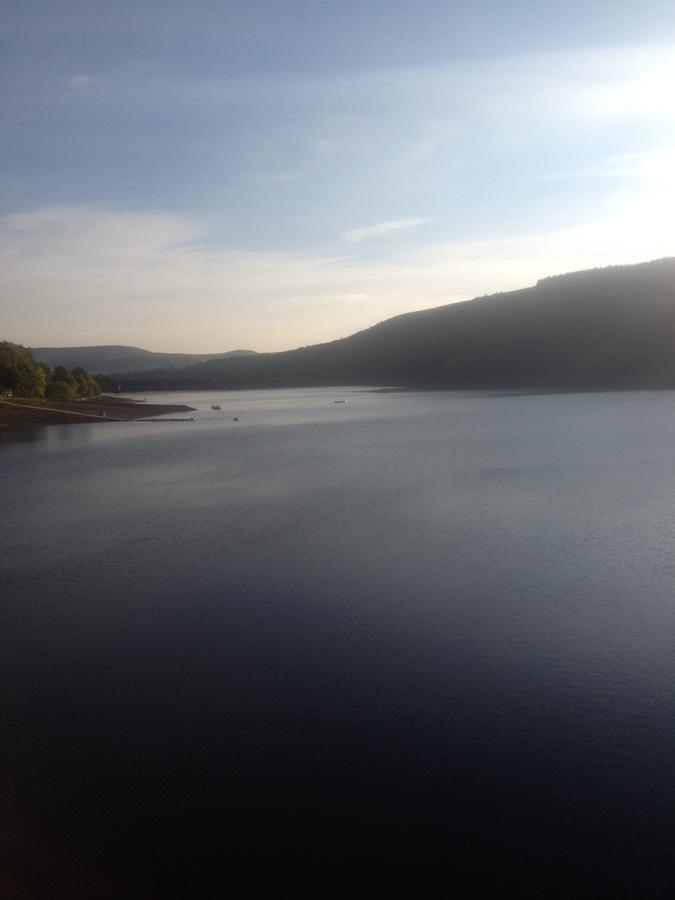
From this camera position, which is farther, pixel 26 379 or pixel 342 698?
pixel 26 379

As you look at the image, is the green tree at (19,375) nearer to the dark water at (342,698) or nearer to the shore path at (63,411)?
the shore path at (63,411)

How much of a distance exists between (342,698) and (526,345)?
101m

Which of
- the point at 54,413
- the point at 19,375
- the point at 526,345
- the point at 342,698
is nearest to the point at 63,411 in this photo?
the point at 54,413

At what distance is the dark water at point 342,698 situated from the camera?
570cm

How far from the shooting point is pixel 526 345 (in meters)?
104

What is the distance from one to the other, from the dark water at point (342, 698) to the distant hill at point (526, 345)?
71830mm

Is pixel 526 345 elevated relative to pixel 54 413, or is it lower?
elevated

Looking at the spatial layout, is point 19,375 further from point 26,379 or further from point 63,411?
point 63,411

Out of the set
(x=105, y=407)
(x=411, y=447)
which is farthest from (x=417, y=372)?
(x=411, y=447)

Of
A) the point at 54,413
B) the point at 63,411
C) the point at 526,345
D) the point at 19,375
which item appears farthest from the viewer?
the point at 526,345

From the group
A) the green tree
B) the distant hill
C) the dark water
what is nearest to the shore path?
the green tree

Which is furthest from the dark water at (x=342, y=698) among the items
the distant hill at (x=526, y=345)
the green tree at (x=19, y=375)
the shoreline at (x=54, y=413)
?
the distant hill at (x=526, y=345)

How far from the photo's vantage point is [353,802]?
6.27 meters

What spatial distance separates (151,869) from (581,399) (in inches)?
2436
